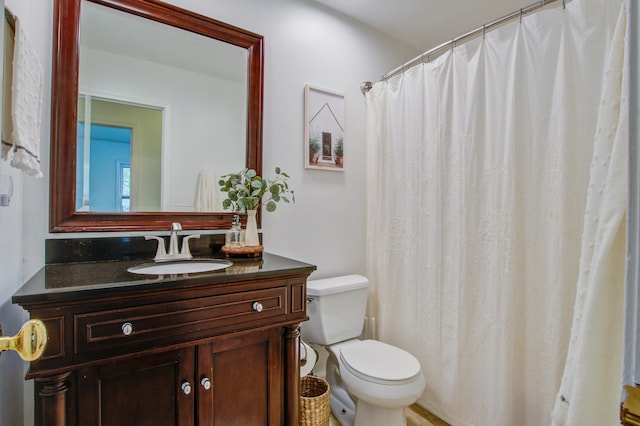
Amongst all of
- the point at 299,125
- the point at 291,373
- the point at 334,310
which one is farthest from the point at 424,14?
the point at 291,373

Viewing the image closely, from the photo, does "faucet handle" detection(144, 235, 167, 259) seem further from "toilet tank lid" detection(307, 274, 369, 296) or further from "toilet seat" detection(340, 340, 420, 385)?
"toilet seat" detection(340, 340, 420, 385)

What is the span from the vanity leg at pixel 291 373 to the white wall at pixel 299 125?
26.5 inches

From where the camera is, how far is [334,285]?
5.89 ft

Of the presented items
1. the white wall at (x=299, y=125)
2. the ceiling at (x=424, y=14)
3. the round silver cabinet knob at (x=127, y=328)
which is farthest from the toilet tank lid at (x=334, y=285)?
the ceiling at (x=424, y=14)

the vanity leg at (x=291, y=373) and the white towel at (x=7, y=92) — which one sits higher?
the white towel at (x=7, y=92)

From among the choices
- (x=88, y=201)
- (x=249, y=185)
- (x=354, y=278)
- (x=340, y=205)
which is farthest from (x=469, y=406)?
(x=88, y=201)

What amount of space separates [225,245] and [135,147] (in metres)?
0.61

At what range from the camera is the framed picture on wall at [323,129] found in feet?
6.31

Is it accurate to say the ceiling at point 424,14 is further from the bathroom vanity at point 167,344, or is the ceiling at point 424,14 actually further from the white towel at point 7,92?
the bathroom vanity at point 167,344

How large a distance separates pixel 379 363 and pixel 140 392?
1.06 meters

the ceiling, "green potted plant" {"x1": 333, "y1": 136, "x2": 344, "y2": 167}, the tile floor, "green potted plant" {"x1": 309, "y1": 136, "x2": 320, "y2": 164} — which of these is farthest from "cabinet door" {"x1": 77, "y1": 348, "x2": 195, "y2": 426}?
the ceiling

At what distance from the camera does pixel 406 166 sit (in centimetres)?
193

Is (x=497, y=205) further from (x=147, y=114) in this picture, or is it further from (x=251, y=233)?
(x=147, y=114)

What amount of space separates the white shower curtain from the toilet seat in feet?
0.90
